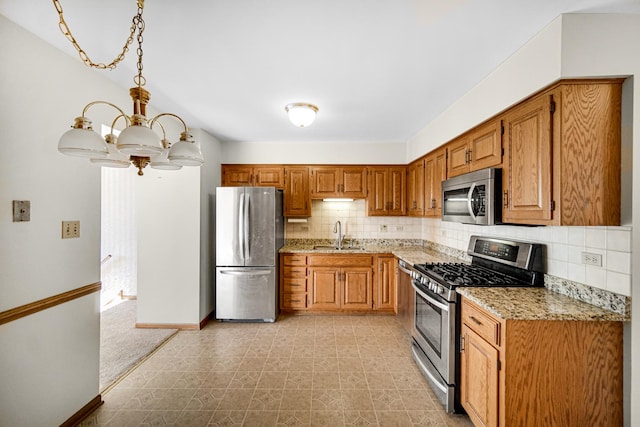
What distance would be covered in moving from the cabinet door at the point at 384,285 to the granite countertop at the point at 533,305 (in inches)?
73.0

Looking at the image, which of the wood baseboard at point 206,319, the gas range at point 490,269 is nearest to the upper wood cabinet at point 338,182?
the gas range at point 490,269

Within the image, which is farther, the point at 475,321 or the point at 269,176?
the point at 269,176

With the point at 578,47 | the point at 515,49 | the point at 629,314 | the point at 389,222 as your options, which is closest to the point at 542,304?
the point at 629,314

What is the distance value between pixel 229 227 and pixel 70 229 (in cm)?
183

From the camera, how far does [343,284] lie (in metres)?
3.84

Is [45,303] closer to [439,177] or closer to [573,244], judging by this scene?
[573,244]

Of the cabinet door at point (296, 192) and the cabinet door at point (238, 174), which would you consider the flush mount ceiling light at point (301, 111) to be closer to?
the cabinet door at point (296, 192)

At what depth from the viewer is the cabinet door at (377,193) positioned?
4180 millimetres

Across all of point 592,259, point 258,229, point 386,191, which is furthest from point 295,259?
point 592,259

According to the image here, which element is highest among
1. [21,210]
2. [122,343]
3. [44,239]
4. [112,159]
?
[112,159]

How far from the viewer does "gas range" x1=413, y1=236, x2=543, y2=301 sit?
6.70 ft

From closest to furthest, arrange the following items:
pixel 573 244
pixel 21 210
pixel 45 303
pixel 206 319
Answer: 1. pixel 21 210
2. pixel 45 303
3. pixel 573 244
4. pixel 206 319

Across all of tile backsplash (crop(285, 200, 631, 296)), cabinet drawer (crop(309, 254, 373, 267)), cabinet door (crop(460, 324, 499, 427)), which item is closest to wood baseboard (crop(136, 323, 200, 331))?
cabinet drawer (crop(309, 254, 373, 267))

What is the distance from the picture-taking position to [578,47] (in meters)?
Result: 1.48
